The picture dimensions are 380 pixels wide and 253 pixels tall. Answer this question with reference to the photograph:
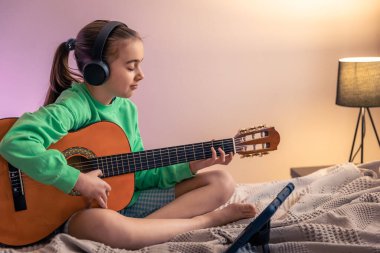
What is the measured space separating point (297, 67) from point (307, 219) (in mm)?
1236

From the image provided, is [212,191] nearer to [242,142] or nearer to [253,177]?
[242,142]

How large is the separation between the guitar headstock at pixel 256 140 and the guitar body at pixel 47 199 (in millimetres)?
346

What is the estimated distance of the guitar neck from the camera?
132cm

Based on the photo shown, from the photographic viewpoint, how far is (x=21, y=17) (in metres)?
2.09

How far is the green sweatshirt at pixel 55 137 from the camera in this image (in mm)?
1177

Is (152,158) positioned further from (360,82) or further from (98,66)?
(360,82)

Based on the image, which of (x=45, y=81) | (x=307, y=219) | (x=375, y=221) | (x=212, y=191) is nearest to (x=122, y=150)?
(x=212, y=191)

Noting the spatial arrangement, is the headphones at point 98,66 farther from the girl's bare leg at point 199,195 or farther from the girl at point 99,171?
the girl's bare leg at point 199,195

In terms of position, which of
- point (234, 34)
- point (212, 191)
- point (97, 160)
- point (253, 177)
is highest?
point (234, 34)

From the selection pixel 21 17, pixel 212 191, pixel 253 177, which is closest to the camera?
pixel 212 191

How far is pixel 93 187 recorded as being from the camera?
1.21 m

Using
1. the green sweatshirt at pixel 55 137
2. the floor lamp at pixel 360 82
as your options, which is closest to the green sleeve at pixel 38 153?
the green sweatshirt at pixel 55 137

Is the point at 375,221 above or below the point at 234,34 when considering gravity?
below

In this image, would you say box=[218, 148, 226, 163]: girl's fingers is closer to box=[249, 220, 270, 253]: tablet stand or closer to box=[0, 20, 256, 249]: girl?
box=[0, 20, 256, 249]: girl
